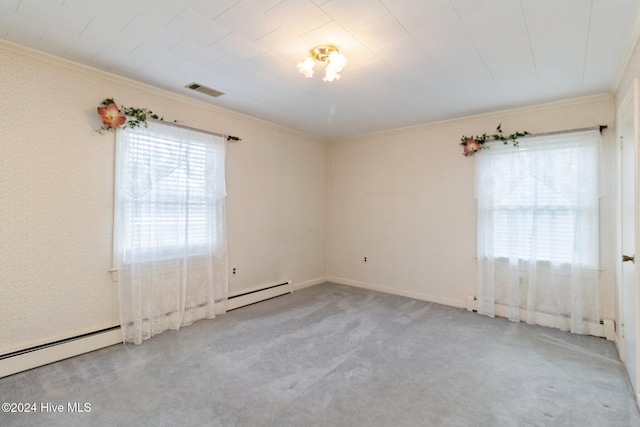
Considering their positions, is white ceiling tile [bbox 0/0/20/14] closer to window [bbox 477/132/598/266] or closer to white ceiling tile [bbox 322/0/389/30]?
white ceiling tile [bbox 322/0/389/30]

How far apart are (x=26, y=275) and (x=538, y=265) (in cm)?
508

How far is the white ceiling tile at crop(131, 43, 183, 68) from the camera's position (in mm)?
2365

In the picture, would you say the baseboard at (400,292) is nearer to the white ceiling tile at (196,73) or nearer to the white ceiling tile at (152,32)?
the white ceiling tile at (196,73)

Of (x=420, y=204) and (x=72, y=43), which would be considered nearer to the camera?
(x=72, y=43)

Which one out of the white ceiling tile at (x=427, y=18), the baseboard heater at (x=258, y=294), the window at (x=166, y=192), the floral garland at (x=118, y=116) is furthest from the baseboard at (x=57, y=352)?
the white ceiling tile at (x=427, y=18)

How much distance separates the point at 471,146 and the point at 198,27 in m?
3.37

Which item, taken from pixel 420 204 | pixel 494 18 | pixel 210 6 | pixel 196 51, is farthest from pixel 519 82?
pixel 196 51

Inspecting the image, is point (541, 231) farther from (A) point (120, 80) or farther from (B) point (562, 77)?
(A) point (120, 80)

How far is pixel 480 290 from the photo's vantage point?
381 cm

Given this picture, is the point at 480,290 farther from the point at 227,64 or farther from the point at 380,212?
the point at 227,64

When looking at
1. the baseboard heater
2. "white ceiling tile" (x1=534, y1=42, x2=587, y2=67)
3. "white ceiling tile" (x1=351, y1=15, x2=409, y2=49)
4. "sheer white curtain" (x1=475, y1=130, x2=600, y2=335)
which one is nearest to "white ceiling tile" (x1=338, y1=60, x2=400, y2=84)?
"white ceiling tile" (x1=351, y1=15, x2=409, y2=49)

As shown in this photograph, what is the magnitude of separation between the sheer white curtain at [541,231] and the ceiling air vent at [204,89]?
330 cm

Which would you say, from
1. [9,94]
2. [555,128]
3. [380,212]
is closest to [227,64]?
[9,94]

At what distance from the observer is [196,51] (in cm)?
239
